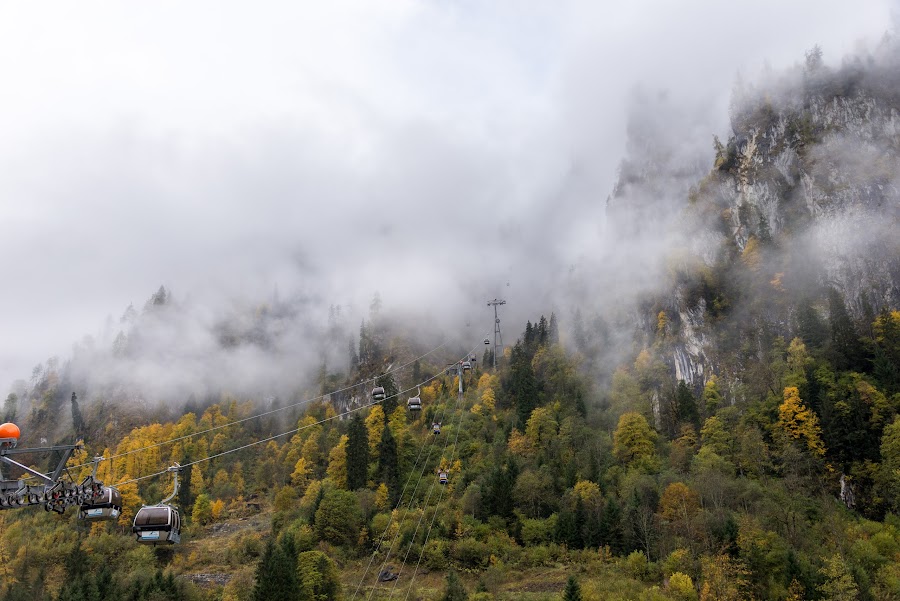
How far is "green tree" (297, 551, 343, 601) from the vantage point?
3265 inches

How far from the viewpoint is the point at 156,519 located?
42000mm

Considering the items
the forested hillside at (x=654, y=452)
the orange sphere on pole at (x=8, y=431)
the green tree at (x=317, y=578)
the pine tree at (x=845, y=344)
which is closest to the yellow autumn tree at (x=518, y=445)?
the forested hillside at (x=654, y=452)

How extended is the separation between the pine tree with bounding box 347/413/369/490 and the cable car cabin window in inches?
3435

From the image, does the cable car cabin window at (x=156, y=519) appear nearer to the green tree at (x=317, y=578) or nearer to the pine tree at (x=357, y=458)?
the green tree at (x=317, y=578)

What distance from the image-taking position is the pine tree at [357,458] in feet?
423

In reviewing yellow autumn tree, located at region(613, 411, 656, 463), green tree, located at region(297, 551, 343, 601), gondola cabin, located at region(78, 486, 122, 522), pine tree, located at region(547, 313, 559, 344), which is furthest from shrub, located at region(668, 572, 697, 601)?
pine tree, located at region(547, 313, 559, 344)

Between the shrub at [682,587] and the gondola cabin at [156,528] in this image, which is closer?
the gondola cabin at [156,528]

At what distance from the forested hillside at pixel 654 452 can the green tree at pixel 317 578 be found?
311mm

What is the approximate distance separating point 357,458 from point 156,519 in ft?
298

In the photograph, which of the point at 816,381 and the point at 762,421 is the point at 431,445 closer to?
the point at 762,421

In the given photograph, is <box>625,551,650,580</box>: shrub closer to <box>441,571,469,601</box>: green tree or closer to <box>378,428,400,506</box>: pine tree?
<box>441,571,469,601</box>: green tree

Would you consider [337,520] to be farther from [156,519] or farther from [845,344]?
[845,344]

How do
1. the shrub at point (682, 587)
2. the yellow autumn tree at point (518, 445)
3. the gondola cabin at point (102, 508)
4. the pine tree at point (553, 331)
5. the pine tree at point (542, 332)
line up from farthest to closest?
1. the pine tree at point (553, 331)
2. the pine tree at point (542, 332)
3. the yellow autumn tree at point (518, 445)
4. the shrub at point (682, 587)
5. the gondola cabin at point (102, 508)

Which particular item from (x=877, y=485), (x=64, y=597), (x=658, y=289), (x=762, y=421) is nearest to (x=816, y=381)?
(x=762, y=421)
